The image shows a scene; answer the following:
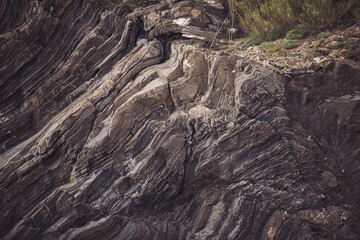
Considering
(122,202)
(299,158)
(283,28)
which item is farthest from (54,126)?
(283,28)

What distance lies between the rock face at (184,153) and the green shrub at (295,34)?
184cm

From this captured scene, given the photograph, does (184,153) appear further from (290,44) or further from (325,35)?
(325,35)

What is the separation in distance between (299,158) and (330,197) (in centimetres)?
138

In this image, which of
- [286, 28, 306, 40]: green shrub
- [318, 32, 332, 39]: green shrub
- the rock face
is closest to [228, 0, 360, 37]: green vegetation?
[286, 28, 306, 40]: green shrub

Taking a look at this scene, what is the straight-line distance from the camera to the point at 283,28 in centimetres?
928

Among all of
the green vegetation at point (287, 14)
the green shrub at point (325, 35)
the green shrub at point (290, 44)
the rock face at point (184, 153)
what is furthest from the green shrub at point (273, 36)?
the rock face at point (184, 153)

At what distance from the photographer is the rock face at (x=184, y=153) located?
7223mm

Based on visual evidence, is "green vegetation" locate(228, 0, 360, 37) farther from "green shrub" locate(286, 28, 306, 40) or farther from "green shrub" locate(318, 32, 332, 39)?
"green shrub" locate(318, 32, 332, 39)

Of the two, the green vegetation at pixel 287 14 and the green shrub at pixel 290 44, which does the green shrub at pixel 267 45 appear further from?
the green vegetation at pixel 287 14

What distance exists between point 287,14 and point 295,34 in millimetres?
825

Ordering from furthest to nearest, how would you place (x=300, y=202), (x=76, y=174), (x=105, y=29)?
1. (x=105, y=29)
2. (x=76, y=174)
3. (x=300, y=202)

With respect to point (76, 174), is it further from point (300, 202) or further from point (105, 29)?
point (300, 202)

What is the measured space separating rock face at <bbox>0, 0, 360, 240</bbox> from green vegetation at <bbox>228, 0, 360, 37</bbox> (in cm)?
227

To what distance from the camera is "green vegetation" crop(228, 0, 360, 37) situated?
27.7 feet
